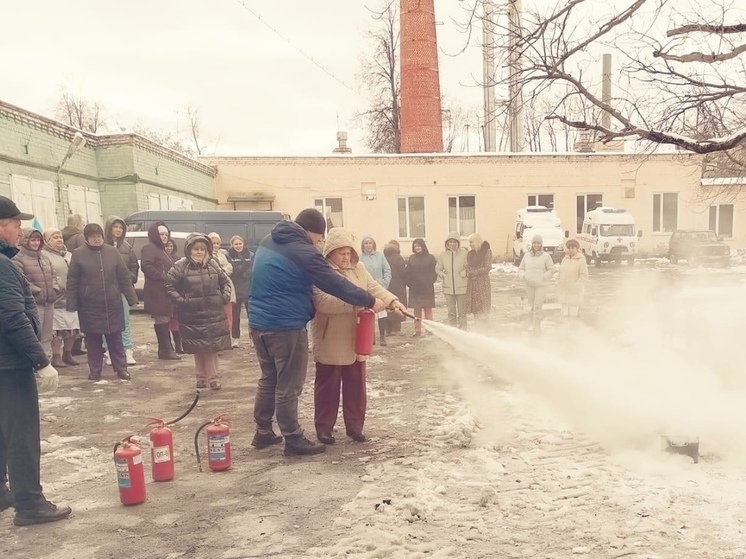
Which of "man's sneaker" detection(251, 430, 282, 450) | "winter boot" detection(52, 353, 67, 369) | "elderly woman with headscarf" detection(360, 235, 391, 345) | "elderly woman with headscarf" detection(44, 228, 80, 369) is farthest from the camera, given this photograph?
"elderly woman with headscarf" detection(360, 235, 391, 345)

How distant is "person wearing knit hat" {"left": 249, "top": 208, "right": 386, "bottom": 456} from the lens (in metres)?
4.65

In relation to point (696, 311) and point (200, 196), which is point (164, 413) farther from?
point (200, 196)

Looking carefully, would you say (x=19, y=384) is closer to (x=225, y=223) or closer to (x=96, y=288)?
(x=96, y=288)

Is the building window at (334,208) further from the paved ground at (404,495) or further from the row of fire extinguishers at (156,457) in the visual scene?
the row of fire extinguishers at (156,457)

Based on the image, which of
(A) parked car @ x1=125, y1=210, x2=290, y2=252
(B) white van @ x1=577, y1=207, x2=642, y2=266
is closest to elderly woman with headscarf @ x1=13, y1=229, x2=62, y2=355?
(A) parked car @ x1=125, y1=210, x2=290, y2=252

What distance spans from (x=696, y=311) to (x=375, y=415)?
137 inches

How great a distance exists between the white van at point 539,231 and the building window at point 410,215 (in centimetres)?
446

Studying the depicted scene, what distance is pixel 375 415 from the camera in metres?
5.95

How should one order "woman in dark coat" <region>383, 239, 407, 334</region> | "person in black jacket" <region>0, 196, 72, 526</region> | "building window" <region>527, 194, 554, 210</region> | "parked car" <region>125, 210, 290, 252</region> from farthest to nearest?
A: "building window" <region>527, 194, 554, 210</region> < "parked car" <region>125, 210, 290, 252</region> < "woman in dark coat" <region>383, 239, 407, 334</region> < "person in black jacket" <region>0, 196, 72, 526</region>

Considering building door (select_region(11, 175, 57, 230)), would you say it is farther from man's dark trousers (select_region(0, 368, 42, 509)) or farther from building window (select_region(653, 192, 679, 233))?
building window (select_region(653, 192, 679, 233))

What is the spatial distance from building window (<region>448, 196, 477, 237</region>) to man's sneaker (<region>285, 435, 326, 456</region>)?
23.4 metres

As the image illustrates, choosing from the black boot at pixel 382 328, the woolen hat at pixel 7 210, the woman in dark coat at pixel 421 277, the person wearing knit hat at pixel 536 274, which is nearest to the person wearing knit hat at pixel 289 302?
the woolen hat at pixel 7 210

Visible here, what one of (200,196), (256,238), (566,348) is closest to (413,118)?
(200,196)

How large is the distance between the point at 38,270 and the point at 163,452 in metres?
3.93
